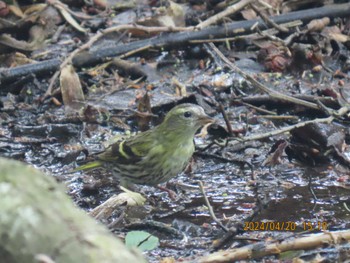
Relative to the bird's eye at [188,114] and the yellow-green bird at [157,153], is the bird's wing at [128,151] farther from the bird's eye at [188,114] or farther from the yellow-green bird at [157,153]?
the bird's eye at [188,114]

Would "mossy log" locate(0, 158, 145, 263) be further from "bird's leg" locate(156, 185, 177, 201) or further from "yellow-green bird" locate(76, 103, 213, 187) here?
"yellow-green bird" locate(76, 103, 213, 187)

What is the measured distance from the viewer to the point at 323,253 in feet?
15.4

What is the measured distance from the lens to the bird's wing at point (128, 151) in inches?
249

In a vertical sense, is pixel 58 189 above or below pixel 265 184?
above

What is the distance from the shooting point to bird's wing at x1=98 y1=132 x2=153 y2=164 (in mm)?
6326

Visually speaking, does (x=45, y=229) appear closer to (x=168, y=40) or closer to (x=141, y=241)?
(x=141, y=241)

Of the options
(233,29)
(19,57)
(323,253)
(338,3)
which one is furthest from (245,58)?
(323,253)

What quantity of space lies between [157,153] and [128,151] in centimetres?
21

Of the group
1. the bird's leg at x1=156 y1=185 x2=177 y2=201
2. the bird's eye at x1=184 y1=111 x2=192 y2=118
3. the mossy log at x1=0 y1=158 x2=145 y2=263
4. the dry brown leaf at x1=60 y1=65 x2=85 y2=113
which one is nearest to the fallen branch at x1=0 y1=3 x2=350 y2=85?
the dry brown leaf at x1=60 y1=65 x2=85 y2=113

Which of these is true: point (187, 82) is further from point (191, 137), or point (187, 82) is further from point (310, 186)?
point (310, 186)

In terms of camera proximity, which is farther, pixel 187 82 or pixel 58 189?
pixel 187 82

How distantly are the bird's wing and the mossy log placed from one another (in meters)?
3.77

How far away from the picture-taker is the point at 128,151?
6.38 m

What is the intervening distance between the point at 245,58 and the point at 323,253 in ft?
13.9
